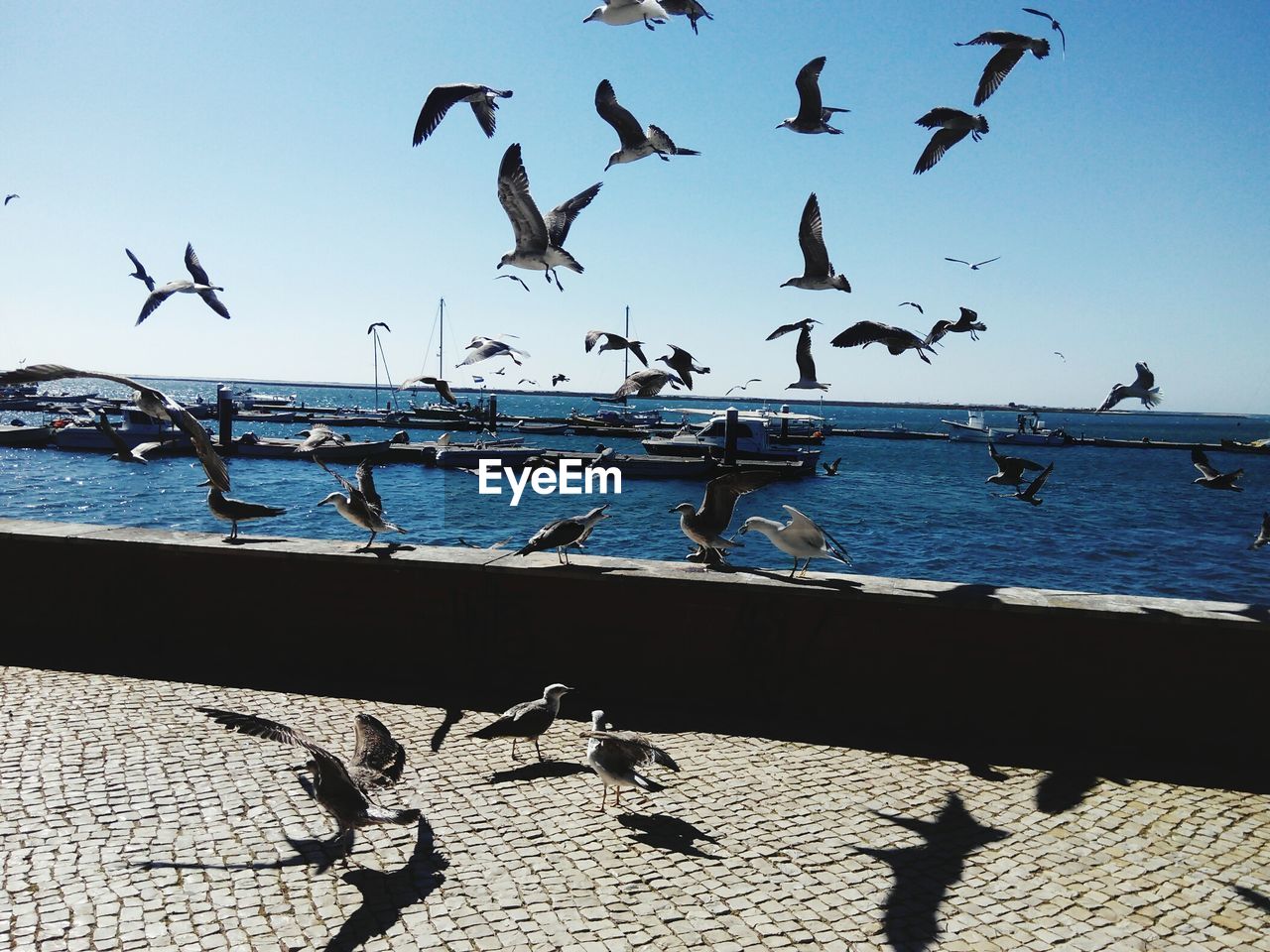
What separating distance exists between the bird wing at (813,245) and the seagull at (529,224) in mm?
1973

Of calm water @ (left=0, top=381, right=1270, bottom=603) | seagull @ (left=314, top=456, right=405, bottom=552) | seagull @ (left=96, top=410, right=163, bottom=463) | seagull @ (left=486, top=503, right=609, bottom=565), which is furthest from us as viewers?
calm water @ (left=0, top=381, right=1270, bottom=603)

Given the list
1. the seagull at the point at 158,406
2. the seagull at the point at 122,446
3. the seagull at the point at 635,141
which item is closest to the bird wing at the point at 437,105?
the seagull at the point at 635,141

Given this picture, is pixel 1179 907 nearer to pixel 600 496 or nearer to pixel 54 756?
pixel 54 756

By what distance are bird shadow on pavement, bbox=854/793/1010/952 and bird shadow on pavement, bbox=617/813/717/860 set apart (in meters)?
0.72

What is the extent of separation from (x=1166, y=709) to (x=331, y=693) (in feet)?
16.7

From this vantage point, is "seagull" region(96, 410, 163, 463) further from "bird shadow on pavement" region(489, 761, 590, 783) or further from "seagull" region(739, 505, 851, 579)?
"seagull" region(739, 505, 851, 579)

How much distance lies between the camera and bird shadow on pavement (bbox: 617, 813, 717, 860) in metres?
4.04

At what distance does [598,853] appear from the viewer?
3.97 meters

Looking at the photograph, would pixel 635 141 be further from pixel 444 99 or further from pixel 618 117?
pixel 444 99

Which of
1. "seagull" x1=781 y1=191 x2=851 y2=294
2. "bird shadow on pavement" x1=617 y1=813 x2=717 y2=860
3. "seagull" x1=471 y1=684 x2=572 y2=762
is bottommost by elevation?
"bird shadow on pavement" x1=617 y1=813 x2=717 y2=860

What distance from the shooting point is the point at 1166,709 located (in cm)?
520

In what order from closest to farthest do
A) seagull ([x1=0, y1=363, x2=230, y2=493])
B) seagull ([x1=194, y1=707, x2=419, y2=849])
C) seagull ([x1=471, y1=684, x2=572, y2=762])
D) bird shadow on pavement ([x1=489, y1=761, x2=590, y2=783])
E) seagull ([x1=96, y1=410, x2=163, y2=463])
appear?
seagull ([x1=194, y1=707, x2=419, y2=849]) < seagull ([x1=0, y1=363, x2=230, y2=493]) < bird shadow on pavement ([x1=489, y1=761, x2=590, y2=783]) < seagull ([x1=471, y1=684, x2=572, y2=762]) < seagull ([x1=96, y1=410, x2=163, y2=463])

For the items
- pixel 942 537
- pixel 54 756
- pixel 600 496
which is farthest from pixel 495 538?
pixel 54 756

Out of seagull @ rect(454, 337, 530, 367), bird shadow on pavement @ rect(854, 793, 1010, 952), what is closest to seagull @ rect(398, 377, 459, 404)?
seagull @ rect(454, 337, 530, 367)
